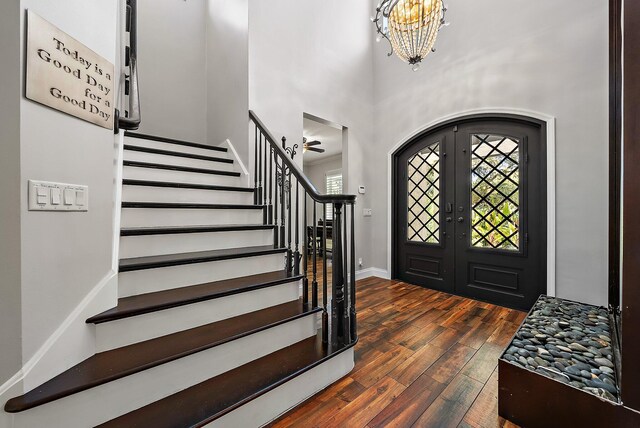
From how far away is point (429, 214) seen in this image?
3764mm

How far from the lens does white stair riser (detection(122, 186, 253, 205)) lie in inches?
83.0

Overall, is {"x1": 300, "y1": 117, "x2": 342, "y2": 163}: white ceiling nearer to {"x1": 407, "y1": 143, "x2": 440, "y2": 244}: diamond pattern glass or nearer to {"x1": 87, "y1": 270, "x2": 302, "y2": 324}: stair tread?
{"x1": 407, "y1": 143, "x2": 440, "y2": 244}: diamond pattern glass

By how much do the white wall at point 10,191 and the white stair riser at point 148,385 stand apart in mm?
213

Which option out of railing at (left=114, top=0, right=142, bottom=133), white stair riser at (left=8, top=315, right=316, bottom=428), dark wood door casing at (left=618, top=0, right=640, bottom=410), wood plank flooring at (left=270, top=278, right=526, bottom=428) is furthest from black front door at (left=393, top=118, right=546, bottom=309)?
railing at (left=114, top=0, right=142, bottom=133)

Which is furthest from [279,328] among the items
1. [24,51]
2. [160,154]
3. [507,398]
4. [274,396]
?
[160,154]

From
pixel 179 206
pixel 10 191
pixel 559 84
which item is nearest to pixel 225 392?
pixel 10 191

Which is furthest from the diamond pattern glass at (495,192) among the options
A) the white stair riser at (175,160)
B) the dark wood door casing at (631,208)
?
the white stair riser at (175,160)

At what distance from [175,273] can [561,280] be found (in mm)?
3569

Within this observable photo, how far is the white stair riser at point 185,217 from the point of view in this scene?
6.25 feet

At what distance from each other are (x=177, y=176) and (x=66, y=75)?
1.49 metres

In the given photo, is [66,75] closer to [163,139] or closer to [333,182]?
[163,139]

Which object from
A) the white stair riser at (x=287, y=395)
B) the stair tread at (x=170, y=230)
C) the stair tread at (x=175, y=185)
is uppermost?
the stair tread at (x=175, y=185)

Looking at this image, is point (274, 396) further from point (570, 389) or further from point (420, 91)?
point (420, 91)

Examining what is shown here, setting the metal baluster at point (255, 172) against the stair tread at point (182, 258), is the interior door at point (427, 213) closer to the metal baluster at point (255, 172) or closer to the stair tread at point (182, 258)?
the metal baluster at point (255, 172)
